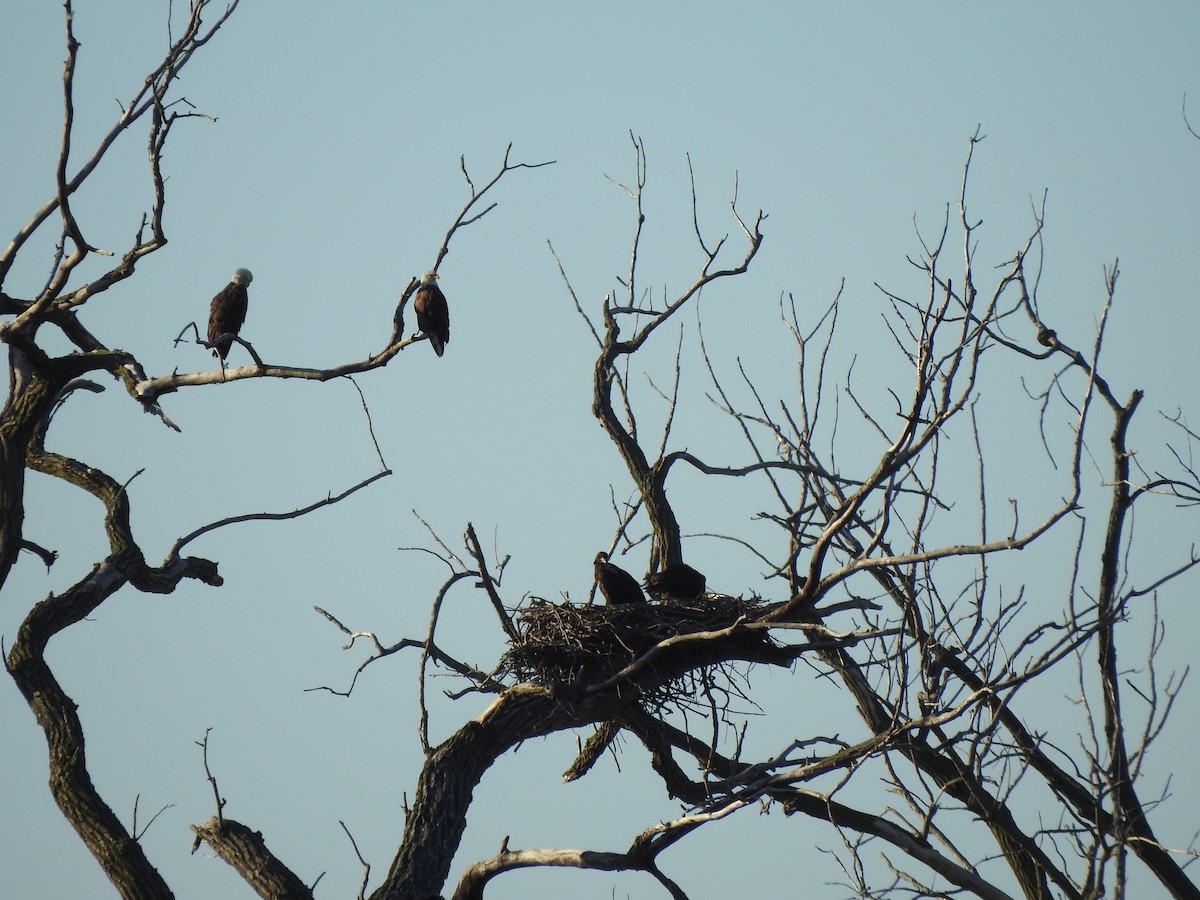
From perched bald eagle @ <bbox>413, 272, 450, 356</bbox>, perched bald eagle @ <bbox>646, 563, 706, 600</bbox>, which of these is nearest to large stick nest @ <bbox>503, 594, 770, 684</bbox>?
perched bald eagle @ <bbox>646, 563, 706, 600</bbox>

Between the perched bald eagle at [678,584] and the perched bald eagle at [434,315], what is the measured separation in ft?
11.2

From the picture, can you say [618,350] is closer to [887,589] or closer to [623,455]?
[623,455]

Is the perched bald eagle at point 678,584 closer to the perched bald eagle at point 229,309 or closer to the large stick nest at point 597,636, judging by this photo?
the large stick nest at point 597,636

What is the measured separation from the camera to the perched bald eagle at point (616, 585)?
696 cm

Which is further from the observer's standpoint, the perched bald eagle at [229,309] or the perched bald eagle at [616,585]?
the perched bald eagle at [229,309]

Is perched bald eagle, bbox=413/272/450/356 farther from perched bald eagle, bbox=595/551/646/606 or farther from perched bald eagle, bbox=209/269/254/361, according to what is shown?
perched bald eagle, bbox=595/551/646/606

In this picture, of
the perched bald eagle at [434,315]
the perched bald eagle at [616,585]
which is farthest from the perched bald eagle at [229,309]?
the perched bald eagle at [616,585]

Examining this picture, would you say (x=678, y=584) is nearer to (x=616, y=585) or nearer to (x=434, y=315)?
(x=616, y=585)

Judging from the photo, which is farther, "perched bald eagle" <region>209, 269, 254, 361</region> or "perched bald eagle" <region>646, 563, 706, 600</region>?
"perched bald eagle" <region>209, 269, 254, 361</region>

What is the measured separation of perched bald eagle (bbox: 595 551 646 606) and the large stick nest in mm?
620

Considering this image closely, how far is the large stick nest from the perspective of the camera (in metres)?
5.83

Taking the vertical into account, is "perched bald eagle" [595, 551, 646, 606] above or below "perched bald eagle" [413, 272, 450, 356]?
below

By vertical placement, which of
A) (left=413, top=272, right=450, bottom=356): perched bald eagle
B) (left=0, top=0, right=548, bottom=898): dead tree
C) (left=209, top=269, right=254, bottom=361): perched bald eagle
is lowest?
(left=0, top=0, right=548, bottom=898): dead tree

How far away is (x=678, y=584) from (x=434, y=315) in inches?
146
